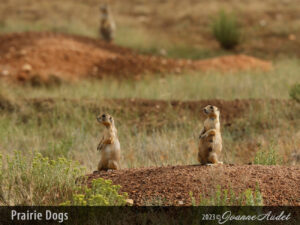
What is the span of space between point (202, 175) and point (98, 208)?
1.07 meters

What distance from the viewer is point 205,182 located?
5.05 meters

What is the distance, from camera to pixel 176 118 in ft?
30.3

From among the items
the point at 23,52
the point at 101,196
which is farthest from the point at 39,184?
the point at 23,52

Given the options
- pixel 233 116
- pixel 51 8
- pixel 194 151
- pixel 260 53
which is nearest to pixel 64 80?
pixel 233 116

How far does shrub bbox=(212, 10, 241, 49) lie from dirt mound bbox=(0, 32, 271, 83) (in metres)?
3.10

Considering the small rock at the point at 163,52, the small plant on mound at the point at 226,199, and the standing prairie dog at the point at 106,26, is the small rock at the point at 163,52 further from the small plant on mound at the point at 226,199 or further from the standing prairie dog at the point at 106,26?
the small plant on mound at the point at 226,199

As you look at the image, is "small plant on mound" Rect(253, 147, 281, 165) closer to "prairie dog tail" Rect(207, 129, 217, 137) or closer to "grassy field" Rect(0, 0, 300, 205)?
"grassy field" Rect(0, 0, 300, 205)

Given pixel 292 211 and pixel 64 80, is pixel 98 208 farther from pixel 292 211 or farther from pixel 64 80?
pixel 64 80

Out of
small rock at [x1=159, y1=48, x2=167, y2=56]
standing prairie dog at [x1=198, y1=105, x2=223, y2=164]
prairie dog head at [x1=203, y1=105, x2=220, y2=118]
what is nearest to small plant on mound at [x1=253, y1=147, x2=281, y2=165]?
standing prairie dog at [x1=198, y1=105, x2=223, y2=164]

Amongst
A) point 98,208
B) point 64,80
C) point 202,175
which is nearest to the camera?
point 98,208

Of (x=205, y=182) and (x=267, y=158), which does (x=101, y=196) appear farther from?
(x=267, y=158)

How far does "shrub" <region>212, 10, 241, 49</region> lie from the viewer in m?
17.6

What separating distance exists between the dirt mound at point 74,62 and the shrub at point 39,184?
761cm

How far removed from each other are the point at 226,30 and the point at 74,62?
5475 millimetres
